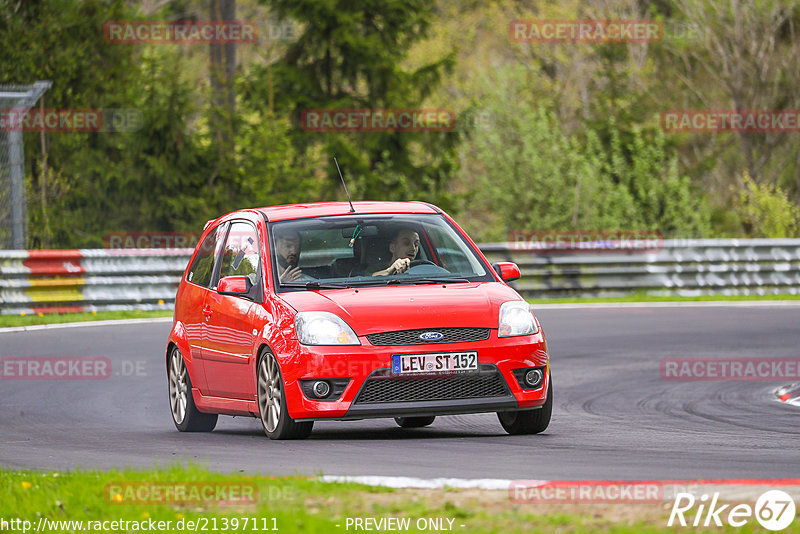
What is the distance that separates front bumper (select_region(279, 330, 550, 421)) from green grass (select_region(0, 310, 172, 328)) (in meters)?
11.5

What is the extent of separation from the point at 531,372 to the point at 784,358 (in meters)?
6.99

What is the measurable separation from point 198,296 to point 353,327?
2.33 m

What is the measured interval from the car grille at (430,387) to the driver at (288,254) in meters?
1.21

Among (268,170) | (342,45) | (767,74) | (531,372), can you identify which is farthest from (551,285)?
(767,74)

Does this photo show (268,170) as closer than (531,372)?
No

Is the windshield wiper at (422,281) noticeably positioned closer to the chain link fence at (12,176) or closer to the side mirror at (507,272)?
the side mirror at (507,272)

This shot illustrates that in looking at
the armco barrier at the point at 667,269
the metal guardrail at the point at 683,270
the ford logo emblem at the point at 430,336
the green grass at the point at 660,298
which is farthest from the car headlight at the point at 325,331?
the metal guardrail at the point at 683,270

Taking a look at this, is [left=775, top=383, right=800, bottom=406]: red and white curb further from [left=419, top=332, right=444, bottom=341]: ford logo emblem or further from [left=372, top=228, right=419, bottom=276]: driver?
[left=419, top=332, right=444, bottom=341]: ford logo emblem

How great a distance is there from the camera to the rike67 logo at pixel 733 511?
5746mm

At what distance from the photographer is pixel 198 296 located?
36.8 feet

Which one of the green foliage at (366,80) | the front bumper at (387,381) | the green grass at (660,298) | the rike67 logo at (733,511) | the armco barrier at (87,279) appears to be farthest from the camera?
the green foliage at (366,80)

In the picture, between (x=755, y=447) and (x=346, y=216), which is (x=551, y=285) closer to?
(x=346, y=216)

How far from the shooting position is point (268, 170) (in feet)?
97.9

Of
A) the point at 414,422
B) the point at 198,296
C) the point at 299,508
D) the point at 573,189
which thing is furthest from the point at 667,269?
the point at 299,508
